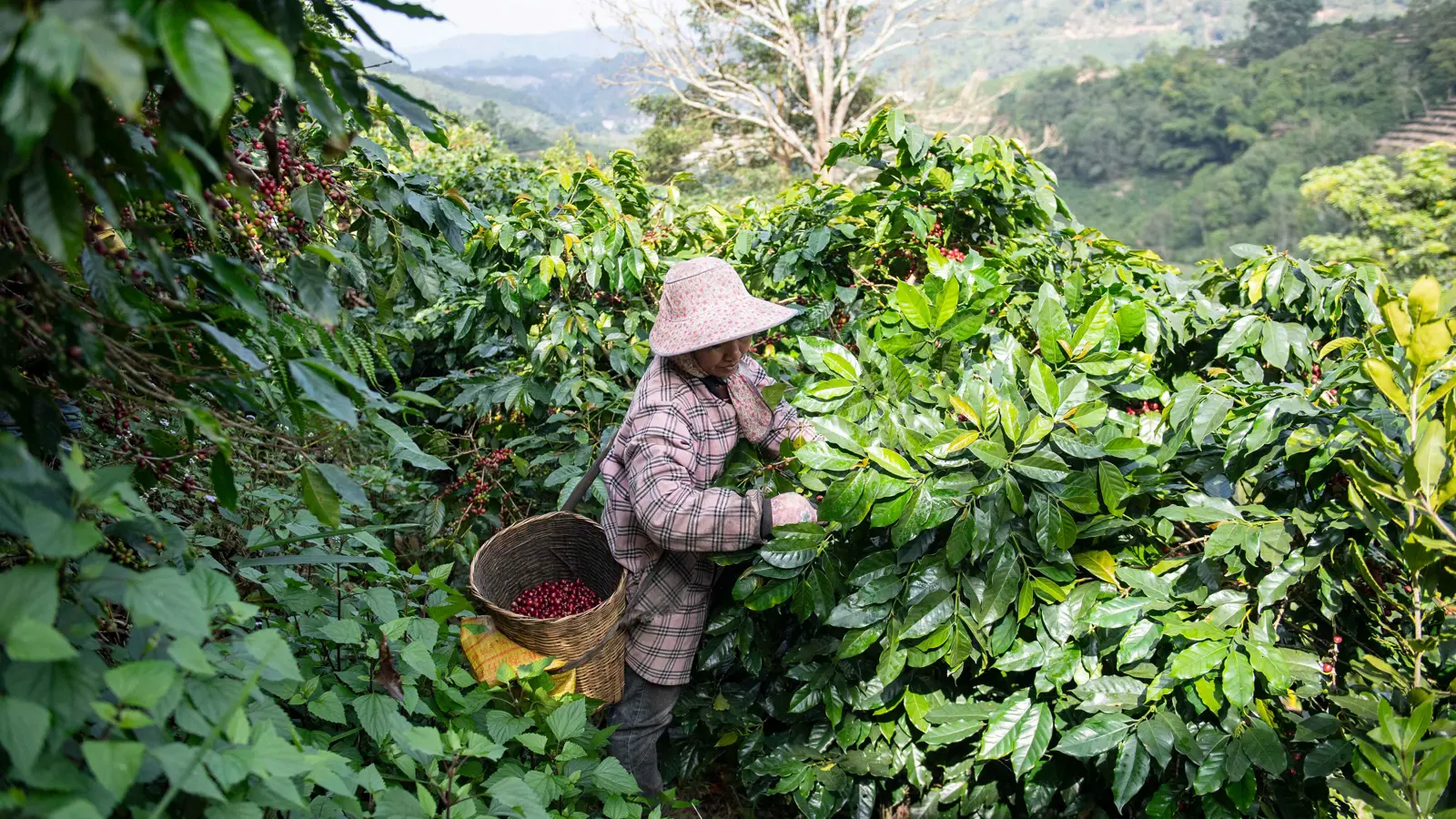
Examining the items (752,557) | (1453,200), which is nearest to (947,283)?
(752,557)

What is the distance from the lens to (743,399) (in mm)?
2092

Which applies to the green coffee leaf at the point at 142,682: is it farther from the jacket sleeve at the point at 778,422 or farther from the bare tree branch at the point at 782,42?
the bare tree branch at the point at 782,42

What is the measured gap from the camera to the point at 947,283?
6.00ft

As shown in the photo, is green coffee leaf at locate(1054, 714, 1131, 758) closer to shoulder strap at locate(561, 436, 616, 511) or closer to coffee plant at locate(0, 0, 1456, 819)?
coffee plant at locate(0, 0, 1456, 819)

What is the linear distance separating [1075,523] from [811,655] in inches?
28.2

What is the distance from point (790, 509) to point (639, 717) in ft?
2.73

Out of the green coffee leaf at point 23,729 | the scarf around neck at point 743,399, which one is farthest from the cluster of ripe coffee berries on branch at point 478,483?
the green coffee leaf at point 23,729

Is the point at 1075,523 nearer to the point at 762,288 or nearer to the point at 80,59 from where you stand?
the point at 762,288

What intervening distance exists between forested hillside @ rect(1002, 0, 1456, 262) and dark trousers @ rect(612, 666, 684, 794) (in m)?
37.9

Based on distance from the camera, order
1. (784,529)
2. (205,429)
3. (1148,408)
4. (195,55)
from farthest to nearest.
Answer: (1148,408), (784,529), (205,429), (195,55)

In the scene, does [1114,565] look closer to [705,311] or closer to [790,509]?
[790,509]

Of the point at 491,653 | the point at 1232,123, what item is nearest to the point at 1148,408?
the point at 491,653

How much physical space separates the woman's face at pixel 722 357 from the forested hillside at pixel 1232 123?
3778 centimetres

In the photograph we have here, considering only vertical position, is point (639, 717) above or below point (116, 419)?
below
